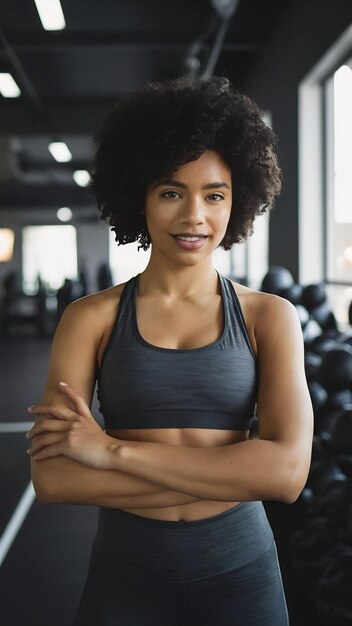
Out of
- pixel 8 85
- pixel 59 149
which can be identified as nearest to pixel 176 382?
pixel 8 85

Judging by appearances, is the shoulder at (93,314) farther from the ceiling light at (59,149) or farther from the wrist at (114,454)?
the ceiling light at (59,149)

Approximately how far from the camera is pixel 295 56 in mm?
3830

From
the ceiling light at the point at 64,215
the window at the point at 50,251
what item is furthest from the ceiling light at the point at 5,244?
the window at the point at 50,251

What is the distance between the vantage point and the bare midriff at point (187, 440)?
844mm

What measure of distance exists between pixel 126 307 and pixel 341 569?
117 cm

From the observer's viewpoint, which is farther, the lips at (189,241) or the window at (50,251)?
the window at (50,251)

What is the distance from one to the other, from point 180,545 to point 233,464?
0.42ft

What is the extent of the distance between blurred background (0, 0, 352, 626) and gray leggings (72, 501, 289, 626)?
0.45 metres

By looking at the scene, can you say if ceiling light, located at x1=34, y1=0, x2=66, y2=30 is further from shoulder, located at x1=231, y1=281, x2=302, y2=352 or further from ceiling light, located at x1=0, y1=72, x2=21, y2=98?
shoulder, located at x1=231, y1=281, x2=302, y2=352

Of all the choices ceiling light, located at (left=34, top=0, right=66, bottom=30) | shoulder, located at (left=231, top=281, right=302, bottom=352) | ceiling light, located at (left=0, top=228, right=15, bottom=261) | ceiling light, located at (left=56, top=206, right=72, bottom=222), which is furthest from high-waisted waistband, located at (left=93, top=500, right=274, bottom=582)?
ceiling light, located at (left=56, top=206, right=72, bottom=222)

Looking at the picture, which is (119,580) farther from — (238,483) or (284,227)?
(284,227)

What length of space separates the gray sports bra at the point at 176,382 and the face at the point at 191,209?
11 cm

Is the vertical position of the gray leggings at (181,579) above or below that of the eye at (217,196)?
below

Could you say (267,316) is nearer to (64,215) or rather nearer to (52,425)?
(52,425)
